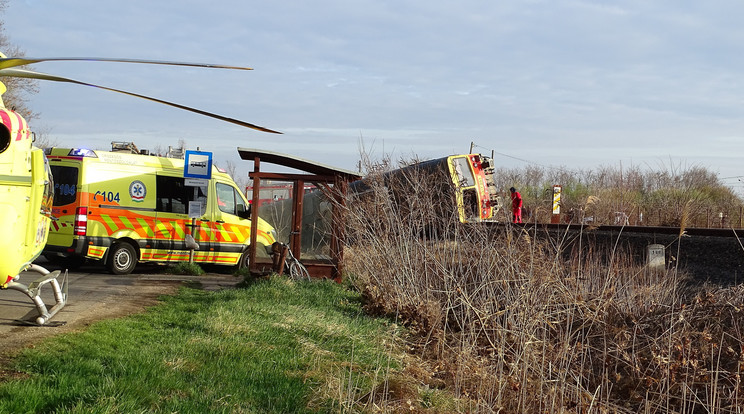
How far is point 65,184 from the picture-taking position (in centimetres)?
1566

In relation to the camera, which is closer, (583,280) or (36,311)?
(36,311)

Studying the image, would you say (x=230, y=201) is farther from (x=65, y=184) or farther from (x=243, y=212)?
(x=65, y=184)

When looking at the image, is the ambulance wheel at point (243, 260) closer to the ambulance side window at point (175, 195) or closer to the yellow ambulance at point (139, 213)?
the yellow ambulance at point (139, 213)

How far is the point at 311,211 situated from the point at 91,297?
5.36 meters

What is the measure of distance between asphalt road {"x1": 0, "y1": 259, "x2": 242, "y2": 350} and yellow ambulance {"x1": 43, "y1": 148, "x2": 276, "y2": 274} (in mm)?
550

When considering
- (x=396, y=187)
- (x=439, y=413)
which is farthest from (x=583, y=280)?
(x=439, y=413)

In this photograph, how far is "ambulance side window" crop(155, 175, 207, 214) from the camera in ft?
55.5

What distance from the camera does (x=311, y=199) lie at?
53.5ft

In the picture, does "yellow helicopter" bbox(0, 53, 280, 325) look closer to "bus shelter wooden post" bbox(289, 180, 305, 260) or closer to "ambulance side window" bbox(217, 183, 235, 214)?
"bus shelter wooden post" bbox(289, 180, 305, 260)

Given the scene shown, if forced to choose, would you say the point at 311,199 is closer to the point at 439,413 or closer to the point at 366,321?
the point at 366,321

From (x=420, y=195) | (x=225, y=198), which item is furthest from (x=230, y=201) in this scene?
(x=420, y=195)

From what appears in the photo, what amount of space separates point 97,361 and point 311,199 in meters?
9.76

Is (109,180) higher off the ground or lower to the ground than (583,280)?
higher

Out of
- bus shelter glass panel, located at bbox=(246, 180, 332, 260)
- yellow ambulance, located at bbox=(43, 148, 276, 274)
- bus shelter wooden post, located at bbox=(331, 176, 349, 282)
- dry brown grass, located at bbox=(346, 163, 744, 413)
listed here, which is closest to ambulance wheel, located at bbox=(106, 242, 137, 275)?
yellow ambulance, located at bbox=(43, 148, 276, 274)
